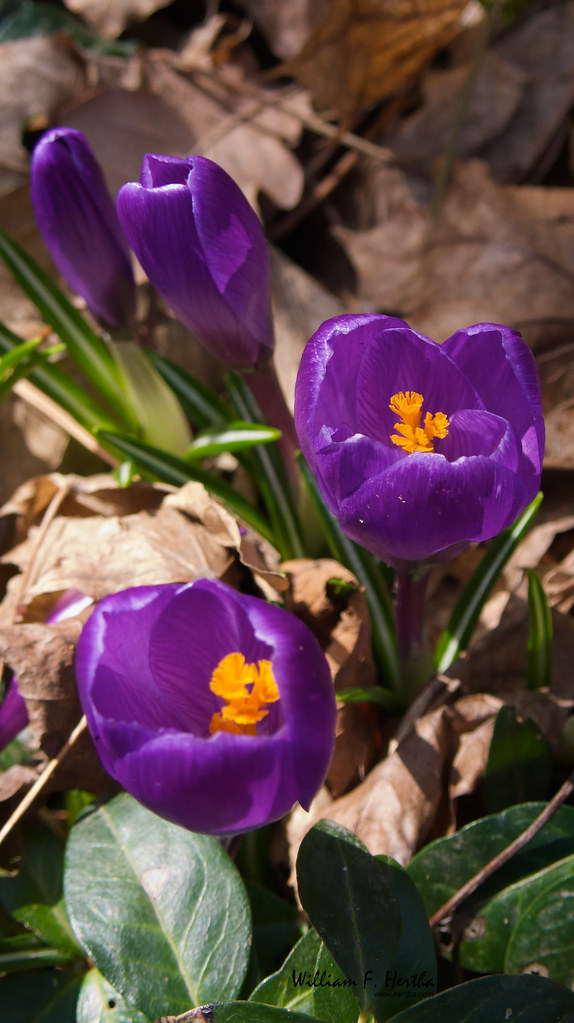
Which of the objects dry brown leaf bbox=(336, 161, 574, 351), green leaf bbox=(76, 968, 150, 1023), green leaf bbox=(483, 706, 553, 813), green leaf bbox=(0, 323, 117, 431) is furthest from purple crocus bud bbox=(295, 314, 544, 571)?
dry brown leaf bbox=(336, 161, 574, 351)

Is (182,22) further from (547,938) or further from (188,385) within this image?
(547,938)

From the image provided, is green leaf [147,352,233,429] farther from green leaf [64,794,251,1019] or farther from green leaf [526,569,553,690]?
green leaf [64,794,251,1019]

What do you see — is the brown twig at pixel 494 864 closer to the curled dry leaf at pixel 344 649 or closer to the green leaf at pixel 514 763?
the green leaf at pixel 514 763

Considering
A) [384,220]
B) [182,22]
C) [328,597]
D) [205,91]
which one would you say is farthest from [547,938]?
[182,22]

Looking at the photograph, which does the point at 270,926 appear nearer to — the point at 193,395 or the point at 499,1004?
the point at 499,1004

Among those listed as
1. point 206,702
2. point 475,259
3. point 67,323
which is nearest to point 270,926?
point 206,702

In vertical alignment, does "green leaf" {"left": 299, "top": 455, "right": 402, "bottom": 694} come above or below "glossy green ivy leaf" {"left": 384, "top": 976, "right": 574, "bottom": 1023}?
above

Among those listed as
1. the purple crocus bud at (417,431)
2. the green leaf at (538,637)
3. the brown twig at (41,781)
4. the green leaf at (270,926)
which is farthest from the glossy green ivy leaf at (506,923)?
the brown twig at (41,781)
